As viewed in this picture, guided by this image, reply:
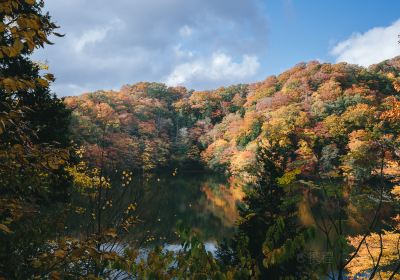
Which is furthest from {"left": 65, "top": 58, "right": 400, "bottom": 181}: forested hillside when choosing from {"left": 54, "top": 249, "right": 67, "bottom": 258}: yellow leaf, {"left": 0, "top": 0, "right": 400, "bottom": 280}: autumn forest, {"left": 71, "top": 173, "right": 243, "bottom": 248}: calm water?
{"left": 54, "top": 249, "right": 67, "bottom": 258}: yellow leaf

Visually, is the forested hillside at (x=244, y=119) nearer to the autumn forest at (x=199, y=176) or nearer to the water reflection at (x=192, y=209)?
the autumn forest at (x=199, y=176)

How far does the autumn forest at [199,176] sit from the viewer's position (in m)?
2.81

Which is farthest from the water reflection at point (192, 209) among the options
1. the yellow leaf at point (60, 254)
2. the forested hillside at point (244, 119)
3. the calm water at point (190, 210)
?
the yellow leaf at point (60, 254)

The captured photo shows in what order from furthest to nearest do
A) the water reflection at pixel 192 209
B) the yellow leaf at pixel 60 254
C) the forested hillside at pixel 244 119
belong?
the forested hillside at pixel 244 119, the water reflection at pixel 192 209, the yellow leaf at pixel 60 254

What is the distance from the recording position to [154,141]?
2461 inches

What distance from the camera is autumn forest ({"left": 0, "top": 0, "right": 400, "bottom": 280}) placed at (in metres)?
2.81

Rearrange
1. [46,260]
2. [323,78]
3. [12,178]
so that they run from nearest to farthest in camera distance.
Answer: [46,260]
[12,178]
[323,78]

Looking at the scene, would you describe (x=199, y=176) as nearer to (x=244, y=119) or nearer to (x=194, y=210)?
(x=244, y=119)

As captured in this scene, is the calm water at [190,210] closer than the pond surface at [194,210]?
Yes

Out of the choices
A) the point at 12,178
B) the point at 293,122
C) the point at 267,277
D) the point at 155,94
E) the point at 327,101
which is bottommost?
the point at 267,277

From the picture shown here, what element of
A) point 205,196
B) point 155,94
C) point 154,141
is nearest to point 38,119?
point 205,196

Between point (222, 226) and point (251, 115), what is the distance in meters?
32.8

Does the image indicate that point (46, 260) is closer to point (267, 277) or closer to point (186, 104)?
point (267, 277)

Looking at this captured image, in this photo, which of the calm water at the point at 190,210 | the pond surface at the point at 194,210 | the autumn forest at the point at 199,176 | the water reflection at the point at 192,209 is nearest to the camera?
the autumn forest at the point at 199,176
